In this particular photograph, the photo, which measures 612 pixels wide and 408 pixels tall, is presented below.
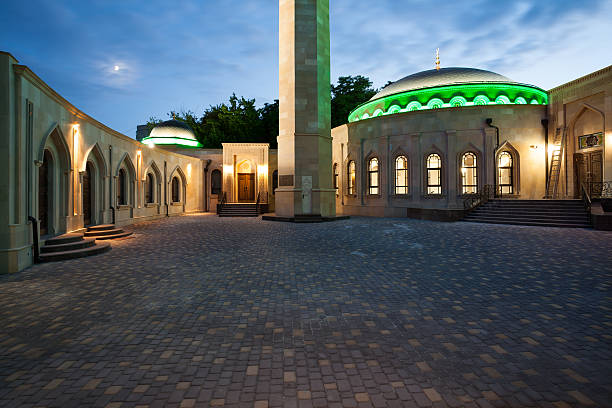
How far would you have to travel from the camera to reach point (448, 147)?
22016 millimetres

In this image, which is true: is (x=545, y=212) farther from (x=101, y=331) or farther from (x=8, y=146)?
(x=8, y=146)

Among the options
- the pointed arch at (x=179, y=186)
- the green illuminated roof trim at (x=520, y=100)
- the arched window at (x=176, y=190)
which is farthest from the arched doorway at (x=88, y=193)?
the green illuminated roof trim at (x=520, y=100)

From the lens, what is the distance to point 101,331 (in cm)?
409

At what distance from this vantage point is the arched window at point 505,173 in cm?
2164

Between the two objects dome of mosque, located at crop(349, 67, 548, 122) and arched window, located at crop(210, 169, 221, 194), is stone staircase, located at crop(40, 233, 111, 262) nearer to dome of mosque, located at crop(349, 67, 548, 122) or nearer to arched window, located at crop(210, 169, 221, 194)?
dome of mosque, located at crop(349, 67, 548, 122)

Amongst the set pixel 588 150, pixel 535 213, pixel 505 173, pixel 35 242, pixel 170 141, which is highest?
pixel 170 141

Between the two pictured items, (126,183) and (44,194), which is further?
(126,183)

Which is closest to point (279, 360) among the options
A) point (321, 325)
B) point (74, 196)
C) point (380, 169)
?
point (321, 325)

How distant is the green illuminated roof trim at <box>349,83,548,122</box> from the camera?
24.4 metres

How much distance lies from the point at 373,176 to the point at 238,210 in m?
11.2

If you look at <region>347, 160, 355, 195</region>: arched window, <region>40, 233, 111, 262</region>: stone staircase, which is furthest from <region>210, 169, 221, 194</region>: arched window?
<region>40, 233, 111, 262</region>: stone staircase

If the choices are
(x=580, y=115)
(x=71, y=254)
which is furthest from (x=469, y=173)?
(x=71, y=254)

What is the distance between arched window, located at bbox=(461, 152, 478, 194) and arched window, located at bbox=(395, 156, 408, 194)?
12.2ft

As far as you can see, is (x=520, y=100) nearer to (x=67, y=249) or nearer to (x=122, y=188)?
(x=122, y=188)
